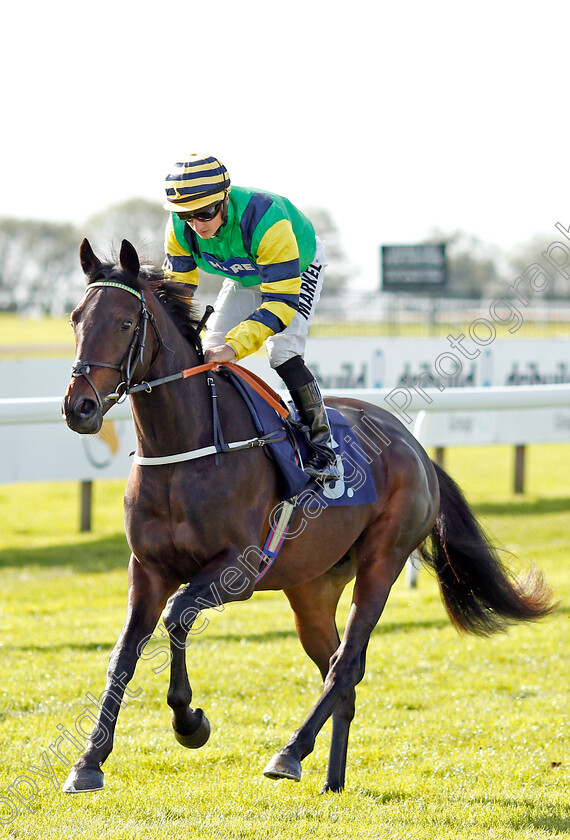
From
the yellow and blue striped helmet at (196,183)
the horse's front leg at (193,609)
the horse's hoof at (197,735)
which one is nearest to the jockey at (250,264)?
the yellow and blue striped helmet at (196,183)

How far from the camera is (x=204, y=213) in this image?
3543mm

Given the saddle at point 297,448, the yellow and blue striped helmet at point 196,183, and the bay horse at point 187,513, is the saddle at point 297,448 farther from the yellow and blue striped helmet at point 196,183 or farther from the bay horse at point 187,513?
the yellow and blue striped helmet at point 196,183

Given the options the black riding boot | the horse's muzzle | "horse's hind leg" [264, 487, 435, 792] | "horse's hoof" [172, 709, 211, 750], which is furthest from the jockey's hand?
"horse's hoof" [172, 709, 211, 750]

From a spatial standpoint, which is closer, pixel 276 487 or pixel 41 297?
pixel 276 487

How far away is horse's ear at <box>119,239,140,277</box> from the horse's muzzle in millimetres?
547

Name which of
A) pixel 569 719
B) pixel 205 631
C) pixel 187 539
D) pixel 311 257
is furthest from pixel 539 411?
pixel 187 539

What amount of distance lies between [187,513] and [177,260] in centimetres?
108

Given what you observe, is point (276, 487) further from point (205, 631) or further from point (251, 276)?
point (205, 631)

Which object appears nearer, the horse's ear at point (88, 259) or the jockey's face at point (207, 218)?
the horse's ear at point (88, 259)

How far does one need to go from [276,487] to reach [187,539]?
49 cm

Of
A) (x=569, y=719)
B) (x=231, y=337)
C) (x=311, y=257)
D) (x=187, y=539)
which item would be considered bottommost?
(x=569, y=719)

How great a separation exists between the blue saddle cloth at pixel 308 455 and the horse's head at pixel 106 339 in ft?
1.80

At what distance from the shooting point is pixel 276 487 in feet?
12.2

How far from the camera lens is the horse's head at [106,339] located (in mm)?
3033
